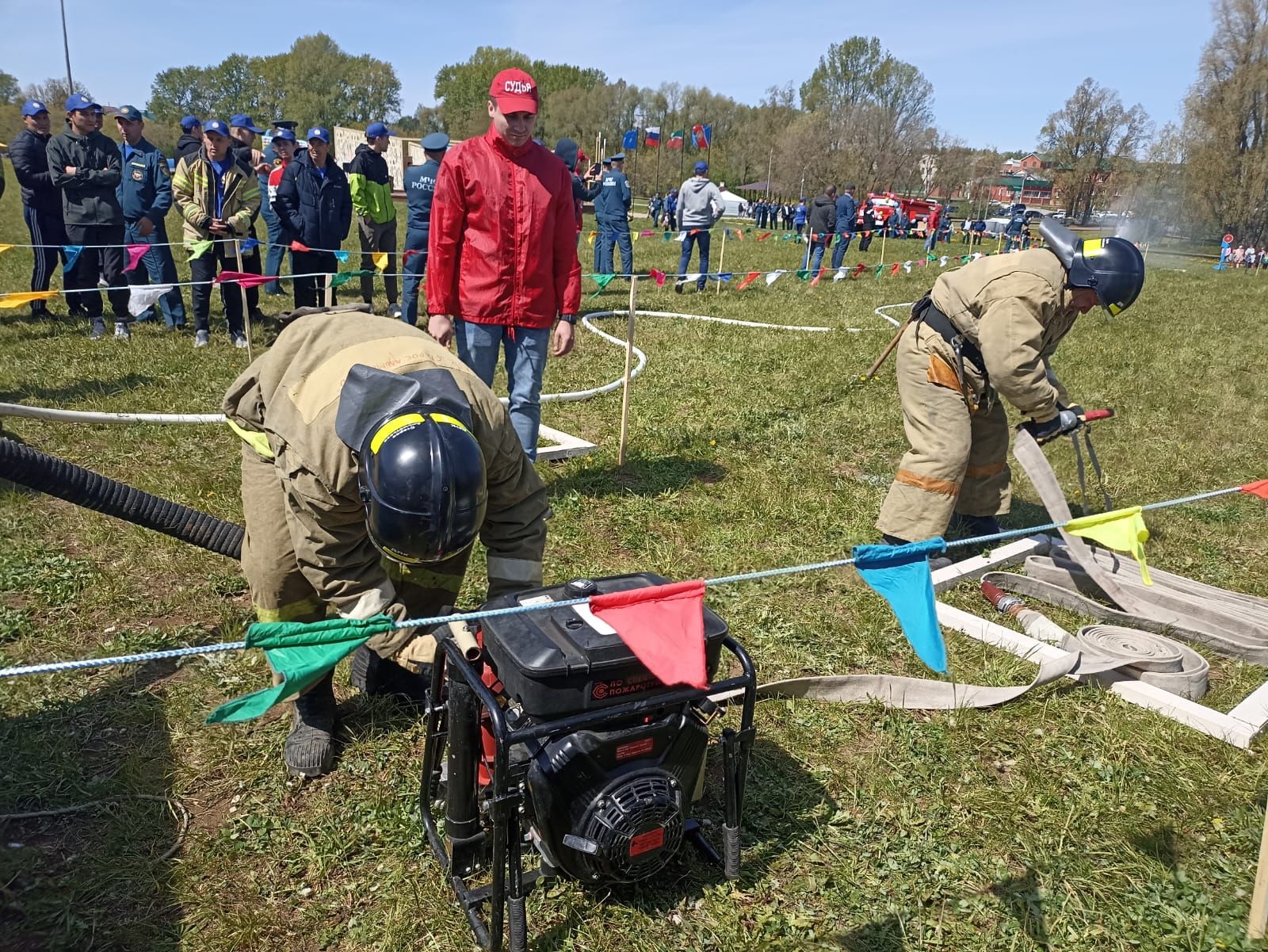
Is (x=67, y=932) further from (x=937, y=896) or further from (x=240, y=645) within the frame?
(x=937, y=896)

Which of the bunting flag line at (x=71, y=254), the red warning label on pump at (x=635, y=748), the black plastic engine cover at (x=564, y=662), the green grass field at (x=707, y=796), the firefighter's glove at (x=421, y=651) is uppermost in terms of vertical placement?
the bunting flag line at (x=71, y=254)

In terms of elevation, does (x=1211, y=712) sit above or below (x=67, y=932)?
above

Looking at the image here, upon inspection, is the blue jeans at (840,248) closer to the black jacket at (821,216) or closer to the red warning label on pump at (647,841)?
the black jacket at (821,216)

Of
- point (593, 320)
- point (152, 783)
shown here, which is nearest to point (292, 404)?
point (152, 783)

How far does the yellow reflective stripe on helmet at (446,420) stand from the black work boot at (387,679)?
5.47 feet

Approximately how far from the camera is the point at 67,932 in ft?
7.89

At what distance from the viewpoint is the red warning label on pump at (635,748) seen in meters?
2.17

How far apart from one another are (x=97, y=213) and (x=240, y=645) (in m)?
9.47

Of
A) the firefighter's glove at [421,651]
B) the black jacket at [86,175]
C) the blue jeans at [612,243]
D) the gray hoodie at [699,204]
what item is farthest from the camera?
the gray hoodie at [699,204]

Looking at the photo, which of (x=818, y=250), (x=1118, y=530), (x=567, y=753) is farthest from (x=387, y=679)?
(x=818, y=250)

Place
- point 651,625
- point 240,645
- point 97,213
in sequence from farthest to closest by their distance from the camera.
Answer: point 97,213
point 651,625
point 240,645

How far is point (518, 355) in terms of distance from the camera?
4984 mm

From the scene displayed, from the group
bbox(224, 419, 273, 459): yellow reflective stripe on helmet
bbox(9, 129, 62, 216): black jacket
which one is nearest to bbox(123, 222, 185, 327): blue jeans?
bbox(9, 129, 62, 216): black jacket

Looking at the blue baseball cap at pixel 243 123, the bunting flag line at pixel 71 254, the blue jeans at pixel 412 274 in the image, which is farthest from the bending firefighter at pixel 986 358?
the blue baseball cap at pixel 243 123
